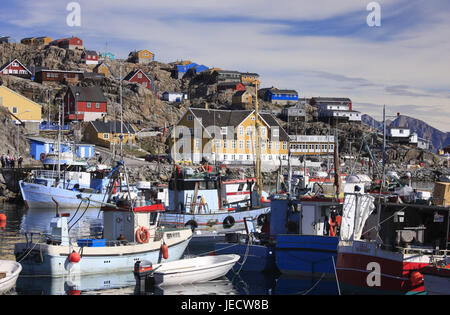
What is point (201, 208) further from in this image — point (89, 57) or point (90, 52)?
point (90, 52)

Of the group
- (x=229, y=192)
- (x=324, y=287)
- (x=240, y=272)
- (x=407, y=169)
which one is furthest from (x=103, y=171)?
(x=407, y=169)

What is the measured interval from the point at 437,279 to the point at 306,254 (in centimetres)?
720

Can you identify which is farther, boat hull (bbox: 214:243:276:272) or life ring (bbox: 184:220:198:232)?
life ring (bbox: 184:220:198:232)

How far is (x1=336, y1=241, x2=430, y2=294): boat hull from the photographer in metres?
19.8

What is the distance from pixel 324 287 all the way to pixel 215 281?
15.3 feet

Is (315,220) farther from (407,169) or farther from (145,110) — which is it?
(407,169)

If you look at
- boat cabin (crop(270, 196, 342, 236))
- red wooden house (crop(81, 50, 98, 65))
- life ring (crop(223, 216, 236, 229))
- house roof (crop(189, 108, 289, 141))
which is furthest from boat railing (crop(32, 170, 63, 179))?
red wooden house (crop(81, 50, 98, 65))

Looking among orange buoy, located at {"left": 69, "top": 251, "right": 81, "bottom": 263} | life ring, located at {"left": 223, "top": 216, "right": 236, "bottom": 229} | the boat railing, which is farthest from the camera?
the boat railing

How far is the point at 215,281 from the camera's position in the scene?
2489 cm

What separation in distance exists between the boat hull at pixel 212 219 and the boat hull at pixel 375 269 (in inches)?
551

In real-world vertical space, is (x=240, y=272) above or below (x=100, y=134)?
below

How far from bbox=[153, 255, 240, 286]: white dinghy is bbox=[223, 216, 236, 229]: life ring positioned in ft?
35.3

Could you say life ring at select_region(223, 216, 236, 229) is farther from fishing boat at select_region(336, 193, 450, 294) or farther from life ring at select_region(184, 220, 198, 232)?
fishing boat at select_region(336, 193, 450, 294)

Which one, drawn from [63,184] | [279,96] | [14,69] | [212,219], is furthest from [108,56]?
[212,219]
